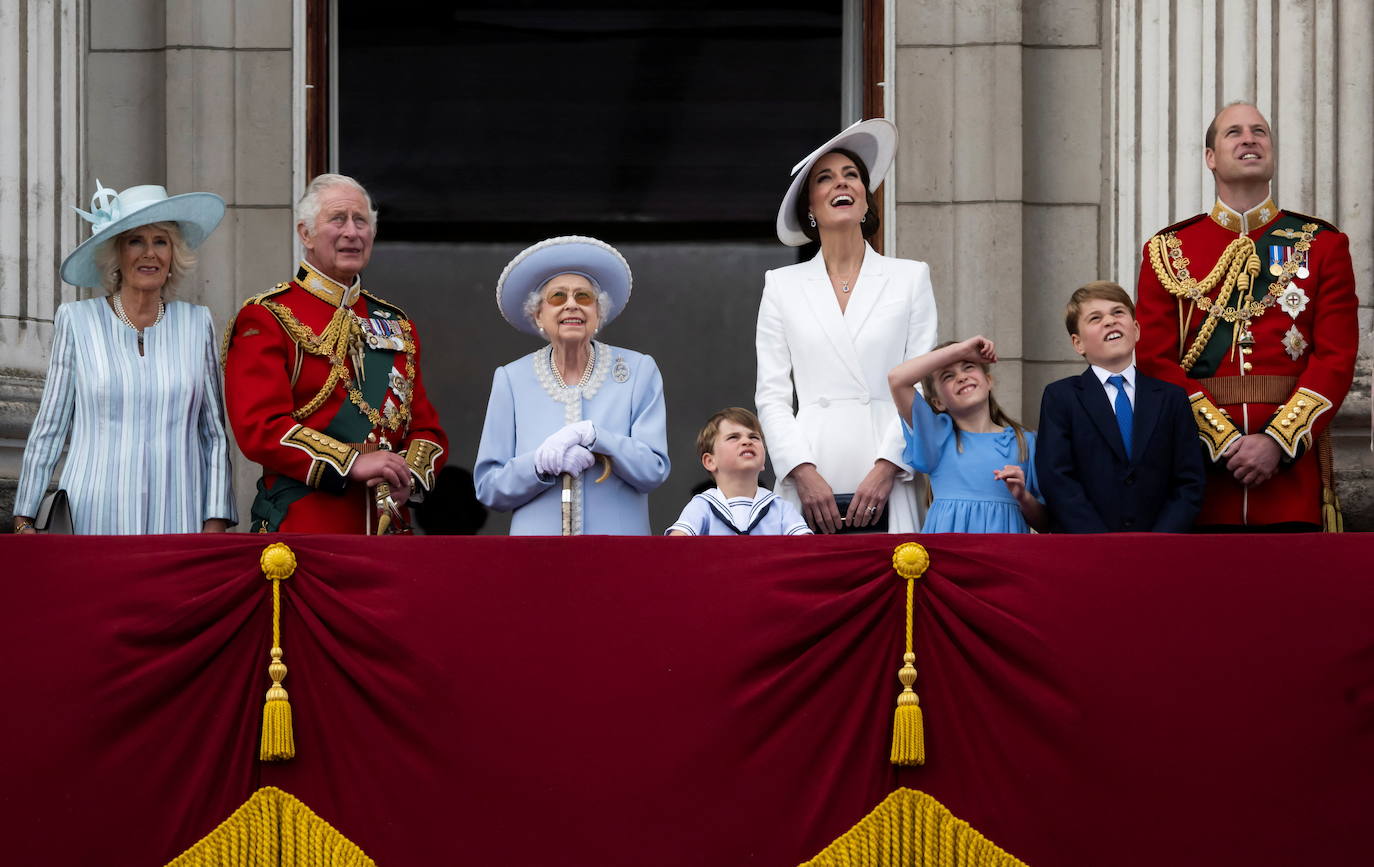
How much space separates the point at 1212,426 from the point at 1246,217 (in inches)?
28.7

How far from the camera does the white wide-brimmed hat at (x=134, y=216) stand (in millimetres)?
5594

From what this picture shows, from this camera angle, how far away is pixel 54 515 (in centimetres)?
546

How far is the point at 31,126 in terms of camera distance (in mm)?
6820

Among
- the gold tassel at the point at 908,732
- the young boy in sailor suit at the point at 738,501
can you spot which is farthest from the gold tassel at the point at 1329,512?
the gold tassel at the point at 908,732

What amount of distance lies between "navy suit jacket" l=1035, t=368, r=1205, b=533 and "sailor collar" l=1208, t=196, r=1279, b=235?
2.31ft

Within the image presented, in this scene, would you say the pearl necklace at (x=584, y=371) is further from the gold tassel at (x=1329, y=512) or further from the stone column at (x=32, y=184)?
the gold tassel at (x=1329, y=512)

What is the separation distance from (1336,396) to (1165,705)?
4.60 feet

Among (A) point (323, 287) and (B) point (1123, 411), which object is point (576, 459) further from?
(B) point (1123, 411)

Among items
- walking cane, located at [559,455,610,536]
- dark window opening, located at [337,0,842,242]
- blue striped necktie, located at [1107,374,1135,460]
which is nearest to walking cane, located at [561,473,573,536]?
walking cane, located at [559,455,610,536]

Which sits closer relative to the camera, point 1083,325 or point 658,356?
point 1083,325

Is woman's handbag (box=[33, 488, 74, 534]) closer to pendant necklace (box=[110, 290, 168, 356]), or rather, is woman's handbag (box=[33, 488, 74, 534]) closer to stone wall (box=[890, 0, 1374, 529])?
pendant necklace (box=[110, 290, 168, 356])

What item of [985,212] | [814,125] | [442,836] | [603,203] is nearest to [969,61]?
[985,212]

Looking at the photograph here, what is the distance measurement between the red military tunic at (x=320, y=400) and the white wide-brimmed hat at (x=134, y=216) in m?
0.34

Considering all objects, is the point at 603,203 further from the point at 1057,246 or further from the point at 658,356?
the point at 1057,246
